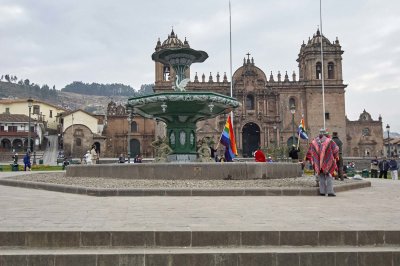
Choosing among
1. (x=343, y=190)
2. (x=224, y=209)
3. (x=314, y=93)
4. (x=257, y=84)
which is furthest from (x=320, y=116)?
(x=224, y=209)

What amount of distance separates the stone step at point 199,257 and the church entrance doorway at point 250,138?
4773cm

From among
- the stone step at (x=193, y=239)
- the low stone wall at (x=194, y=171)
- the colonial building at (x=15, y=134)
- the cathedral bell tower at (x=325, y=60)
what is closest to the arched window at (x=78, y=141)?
the colonial building at (x=15, y=134)

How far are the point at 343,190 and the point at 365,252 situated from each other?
20.7 feet

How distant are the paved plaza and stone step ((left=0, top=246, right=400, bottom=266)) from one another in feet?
1.16

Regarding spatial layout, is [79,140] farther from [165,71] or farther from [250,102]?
[250,102]

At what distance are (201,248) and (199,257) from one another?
0.25 metres

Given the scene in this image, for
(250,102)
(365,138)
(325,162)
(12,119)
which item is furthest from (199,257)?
(12,119)

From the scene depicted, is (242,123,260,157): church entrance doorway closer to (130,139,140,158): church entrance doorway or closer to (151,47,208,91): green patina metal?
(130,139,140,158): church entrance doorway

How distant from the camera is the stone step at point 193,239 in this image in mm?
4863

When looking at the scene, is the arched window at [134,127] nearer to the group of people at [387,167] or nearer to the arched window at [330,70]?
the arched window at [330,70]

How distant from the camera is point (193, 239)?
194 inches

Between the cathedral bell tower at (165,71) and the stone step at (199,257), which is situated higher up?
the cathedral bell tower at (165,71)

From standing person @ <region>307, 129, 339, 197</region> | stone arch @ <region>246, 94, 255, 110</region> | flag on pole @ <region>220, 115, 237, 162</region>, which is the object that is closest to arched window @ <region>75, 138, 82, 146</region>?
stone arch @ <region>246, 94, 255, 110</region>

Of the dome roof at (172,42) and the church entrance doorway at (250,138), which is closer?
the dome roof at (172,42)
